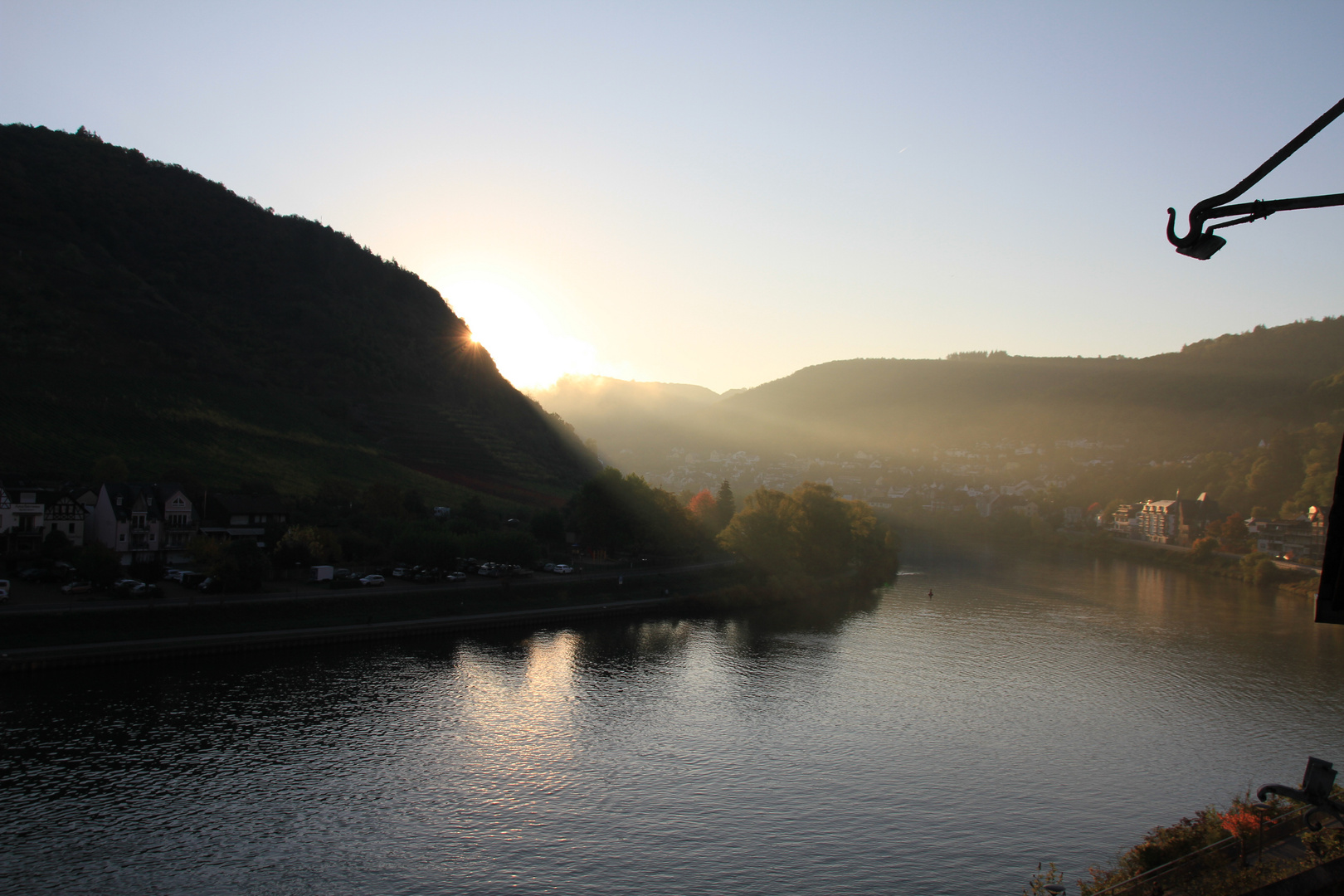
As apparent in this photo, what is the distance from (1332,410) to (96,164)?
157 m

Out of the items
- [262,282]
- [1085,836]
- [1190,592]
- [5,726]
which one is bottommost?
[5,726]

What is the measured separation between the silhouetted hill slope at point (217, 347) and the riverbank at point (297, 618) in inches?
762

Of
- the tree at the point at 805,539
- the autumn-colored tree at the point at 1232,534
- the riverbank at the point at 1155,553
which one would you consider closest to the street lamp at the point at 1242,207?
the tree at the point at 805,539

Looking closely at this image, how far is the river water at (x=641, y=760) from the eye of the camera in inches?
625

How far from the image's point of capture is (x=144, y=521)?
3878 centimetres

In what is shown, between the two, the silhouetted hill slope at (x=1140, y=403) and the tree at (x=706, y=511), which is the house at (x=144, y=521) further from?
the silhouetted hill slope at (x=1140, y=403)

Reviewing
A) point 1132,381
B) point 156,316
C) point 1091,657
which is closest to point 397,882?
point 1091,657

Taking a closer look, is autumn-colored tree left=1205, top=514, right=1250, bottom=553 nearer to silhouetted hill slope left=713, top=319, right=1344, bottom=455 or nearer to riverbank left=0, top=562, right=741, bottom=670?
riverbank left=0, top=562, right=741, bottom=670

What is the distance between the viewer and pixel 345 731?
74.6 ft

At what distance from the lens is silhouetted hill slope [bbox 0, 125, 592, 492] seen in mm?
54406

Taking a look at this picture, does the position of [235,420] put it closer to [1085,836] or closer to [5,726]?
[5,726]

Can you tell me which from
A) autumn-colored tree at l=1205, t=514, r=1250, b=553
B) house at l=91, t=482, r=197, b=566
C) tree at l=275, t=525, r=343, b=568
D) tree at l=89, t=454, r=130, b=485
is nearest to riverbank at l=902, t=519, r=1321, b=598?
autumn-colored tree at l=1205, t=514, r=1250, b=553

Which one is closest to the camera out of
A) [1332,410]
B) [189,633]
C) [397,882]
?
[397,882]

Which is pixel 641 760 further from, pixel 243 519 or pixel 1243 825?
pixel 243 519
